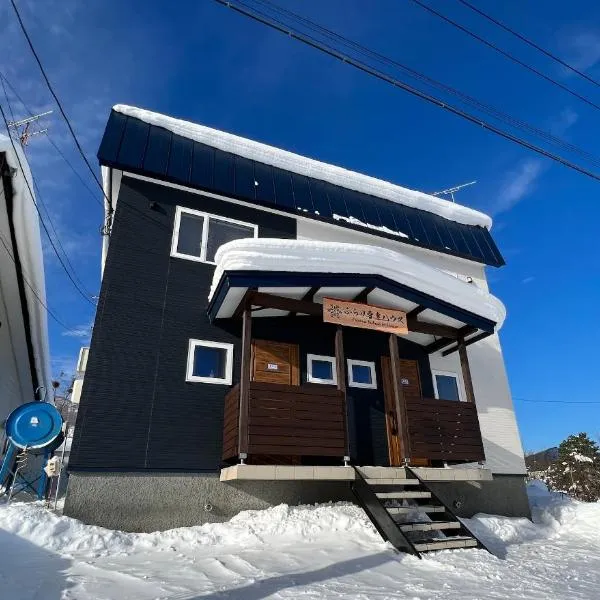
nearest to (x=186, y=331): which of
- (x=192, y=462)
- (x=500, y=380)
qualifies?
(x=192, y=462)

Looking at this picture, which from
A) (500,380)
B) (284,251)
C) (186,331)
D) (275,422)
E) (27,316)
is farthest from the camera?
(27,316)

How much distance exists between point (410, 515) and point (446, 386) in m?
4.34

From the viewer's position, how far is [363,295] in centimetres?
958

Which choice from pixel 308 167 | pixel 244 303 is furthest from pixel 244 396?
pixel 308 167

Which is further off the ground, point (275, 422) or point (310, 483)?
point (275, 422)

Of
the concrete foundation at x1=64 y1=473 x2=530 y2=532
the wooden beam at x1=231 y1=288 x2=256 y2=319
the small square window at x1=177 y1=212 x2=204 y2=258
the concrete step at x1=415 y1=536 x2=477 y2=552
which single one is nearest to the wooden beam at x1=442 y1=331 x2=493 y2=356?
the concrete foundation at x1=64 y1=473 x2=530 y2=532

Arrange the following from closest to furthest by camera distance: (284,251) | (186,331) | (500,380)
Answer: (284,251) < (186,331) < (500,380)

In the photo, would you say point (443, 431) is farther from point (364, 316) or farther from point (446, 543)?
point (446, 543)

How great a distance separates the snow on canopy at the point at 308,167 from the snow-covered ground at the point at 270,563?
845 cm

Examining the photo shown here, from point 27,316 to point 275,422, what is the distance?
11755 mm

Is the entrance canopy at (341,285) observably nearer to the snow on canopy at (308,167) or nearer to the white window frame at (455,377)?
the white window frame at (455,377)

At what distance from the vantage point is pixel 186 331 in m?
9.50

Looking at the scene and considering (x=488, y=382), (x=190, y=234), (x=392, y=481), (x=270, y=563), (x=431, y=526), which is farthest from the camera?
(x=488, y=382)

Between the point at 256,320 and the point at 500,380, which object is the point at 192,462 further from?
the point at 500,380
